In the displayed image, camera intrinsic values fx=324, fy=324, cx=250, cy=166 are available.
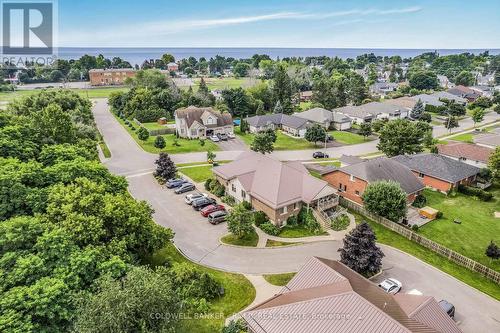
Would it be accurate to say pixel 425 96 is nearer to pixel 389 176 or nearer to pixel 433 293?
pixel 389 176

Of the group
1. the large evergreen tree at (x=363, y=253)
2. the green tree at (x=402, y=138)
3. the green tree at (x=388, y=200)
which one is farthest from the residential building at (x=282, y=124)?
the large evergreen tree at (x=363, y=253)

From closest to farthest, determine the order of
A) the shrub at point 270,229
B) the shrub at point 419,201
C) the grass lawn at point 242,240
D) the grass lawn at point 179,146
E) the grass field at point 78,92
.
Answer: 1. the grass lawn at point 242,240
2. the shrub at point 270,229
3. the shrub at point 419,201
4. the grass lawn at point 179,146
5. the grass field at point 78,92

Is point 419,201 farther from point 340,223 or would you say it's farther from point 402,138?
point 402,138

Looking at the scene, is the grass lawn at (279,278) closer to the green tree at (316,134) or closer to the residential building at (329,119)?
the green tree at (316,134)

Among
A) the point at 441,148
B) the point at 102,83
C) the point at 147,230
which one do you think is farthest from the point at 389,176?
the point at 102,83

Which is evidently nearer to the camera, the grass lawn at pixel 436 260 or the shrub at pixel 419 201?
the grass lawn at pixel 436 260

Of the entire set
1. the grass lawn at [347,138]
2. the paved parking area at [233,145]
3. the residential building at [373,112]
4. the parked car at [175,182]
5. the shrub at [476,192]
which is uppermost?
the residential building at [373,112]

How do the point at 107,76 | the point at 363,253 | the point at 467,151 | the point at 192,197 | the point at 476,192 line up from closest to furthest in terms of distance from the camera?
the point at 363,253
the point at 192,197
the point at 476,192
the point at 467,151
the point at 107,76

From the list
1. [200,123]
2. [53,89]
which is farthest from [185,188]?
[53,89]
